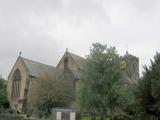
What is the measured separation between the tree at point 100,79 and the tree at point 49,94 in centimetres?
901

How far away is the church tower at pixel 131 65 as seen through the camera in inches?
3595

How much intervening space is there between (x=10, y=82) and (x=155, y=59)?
44792 mm

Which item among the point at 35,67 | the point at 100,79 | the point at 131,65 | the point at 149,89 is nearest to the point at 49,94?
the point at 100,79

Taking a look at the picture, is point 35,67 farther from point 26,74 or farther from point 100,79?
point 100,79

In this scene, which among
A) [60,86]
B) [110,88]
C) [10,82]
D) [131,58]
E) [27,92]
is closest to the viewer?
[110,88]

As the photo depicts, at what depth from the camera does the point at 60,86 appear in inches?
2274

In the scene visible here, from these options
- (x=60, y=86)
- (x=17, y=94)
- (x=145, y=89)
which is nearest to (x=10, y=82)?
(x=17, y=94)

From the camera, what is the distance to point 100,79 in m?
46.8

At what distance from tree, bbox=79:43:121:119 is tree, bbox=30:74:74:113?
9.01 metres

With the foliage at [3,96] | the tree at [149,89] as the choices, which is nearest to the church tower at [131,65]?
the foliage at [3,96]

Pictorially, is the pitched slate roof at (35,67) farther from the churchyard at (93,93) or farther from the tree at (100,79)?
the tree at (100,79)

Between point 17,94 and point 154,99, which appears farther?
point 17,94

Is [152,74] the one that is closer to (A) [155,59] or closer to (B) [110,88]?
(A) [155,59]

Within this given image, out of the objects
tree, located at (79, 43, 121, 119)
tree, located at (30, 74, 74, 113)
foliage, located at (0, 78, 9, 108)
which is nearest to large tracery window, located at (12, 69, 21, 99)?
foliage, located at (0, 78, 9, 108)
